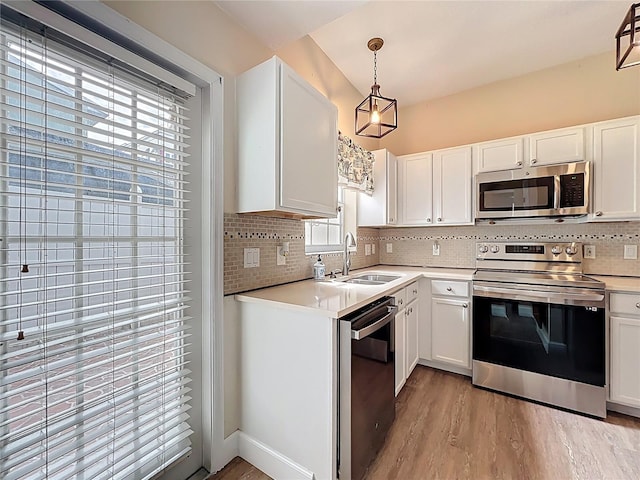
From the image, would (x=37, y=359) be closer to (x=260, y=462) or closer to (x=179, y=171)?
(x=179, y=171)

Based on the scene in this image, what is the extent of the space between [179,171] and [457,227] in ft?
9.17

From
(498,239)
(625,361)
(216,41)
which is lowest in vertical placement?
(625,361)

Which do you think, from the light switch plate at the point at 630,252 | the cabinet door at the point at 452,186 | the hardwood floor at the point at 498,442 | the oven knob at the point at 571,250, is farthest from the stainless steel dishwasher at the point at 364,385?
the light switch plate at the point at 630,252

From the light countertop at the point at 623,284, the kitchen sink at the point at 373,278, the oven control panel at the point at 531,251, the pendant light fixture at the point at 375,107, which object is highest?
the pendant light fixture at the point at 375,107

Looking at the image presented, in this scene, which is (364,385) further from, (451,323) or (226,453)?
(451,323)

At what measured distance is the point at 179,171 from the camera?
1.40 meters

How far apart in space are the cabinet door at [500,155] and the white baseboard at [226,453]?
9.79ft

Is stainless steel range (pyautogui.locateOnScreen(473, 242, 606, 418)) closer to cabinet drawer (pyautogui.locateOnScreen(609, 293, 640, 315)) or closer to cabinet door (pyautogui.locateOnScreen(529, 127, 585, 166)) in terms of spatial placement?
cabinet drawer (pyautogui.locateOnScreen(609, 293, 640, 315))

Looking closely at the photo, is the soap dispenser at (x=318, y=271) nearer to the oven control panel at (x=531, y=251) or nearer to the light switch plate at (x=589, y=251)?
the oven control panel at (x=531, y=251)

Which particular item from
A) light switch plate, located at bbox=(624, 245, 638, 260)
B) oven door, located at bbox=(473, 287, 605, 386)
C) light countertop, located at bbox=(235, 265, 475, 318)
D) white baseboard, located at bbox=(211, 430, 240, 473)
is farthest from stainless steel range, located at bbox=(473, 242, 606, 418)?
white baseboard, located at bbox=(211, 430, 240, 473)

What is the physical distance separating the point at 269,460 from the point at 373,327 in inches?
36.2

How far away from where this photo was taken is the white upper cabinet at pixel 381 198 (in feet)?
9.78

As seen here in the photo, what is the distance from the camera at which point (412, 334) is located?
2432 millimetres

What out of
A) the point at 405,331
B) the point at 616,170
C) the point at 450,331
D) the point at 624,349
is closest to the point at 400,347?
the point at 405,331
